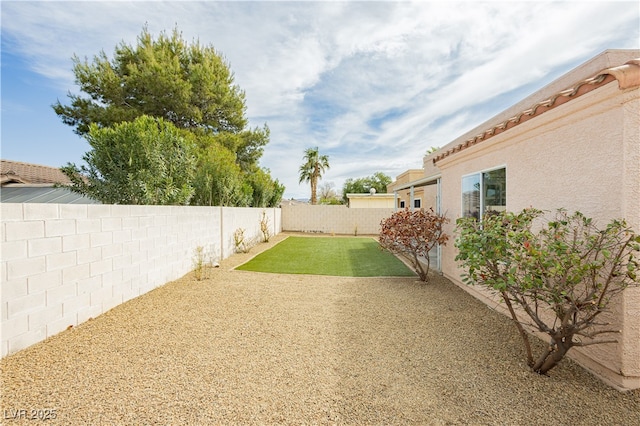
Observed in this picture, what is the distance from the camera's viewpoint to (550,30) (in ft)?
23.6

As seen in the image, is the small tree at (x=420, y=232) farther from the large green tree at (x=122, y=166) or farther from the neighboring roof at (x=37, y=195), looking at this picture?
the neighboring roof at (x=37, y=195)

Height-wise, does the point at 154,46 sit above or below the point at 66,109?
above

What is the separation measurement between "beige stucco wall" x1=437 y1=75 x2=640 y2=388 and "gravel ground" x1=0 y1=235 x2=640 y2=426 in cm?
50

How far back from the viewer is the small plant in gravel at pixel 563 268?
3014mm

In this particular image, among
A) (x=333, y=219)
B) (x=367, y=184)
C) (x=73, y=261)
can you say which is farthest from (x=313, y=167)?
(x=73, y=261)

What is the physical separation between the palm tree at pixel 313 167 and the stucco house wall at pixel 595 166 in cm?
3522

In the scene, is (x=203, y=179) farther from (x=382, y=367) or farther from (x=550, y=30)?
(x=550, y=30)

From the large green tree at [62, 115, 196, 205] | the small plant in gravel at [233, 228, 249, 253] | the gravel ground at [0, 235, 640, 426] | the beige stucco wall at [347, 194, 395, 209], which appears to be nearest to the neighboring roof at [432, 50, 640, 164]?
the gravel ground at [0, 235, 640, 426]

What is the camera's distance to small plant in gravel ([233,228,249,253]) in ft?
44.0

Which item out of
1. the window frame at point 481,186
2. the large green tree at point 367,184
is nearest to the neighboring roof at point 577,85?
the window frame at point 481,186

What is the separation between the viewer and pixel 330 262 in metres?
11.4

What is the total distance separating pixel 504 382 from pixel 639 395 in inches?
53.8

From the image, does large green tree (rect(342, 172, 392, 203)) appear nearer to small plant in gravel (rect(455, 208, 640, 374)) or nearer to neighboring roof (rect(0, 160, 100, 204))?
neighboring roof (rect(0, 160, 100, 204))

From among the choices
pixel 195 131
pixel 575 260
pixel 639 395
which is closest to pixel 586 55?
pixel 575 260
